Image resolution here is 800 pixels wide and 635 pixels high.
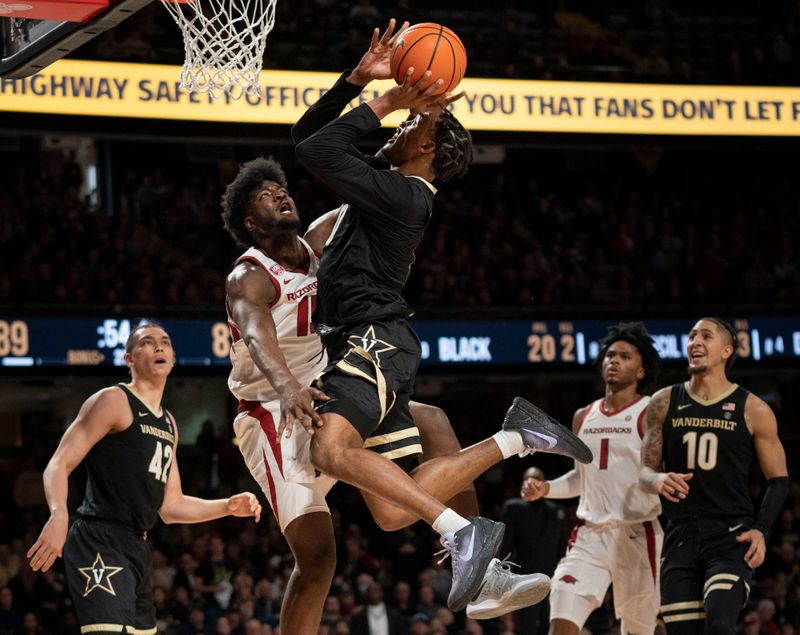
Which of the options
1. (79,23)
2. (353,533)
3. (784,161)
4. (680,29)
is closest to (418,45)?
(79,23)

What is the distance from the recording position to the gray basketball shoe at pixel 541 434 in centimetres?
520

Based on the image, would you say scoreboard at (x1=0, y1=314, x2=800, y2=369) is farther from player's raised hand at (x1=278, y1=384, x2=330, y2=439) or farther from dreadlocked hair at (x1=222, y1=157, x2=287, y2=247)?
player's raised hand at (x1=278, y1=384, x2=330, y2=439)

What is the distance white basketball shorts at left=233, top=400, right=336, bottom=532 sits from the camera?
528 cm

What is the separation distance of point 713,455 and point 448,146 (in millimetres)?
2304

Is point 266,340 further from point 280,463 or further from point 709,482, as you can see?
point 709,482

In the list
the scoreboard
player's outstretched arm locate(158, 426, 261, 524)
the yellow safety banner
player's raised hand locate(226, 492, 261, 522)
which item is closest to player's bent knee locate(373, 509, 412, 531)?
player's raised hand locate(226, 492, 261, 522)

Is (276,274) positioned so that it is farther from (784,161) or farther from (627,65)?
(784,161)

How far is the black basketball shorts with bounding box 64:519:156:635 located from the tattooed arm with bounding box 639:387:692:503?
8.05 feet

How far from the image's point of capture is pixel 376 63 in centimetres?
510

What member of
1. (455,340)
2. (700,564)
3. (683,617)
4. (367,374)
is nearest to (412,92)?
(367,374)

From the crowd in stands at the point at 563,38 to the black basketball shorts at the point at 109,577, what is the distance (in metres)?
5.84

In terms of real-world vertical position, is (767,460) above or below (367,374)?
below

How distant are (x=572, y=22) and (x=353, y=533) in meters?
9.64

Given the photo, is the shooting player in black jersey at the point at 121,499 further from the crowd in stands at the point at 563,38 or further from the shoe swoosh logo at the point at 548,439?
the crowd in stands at the point at 563,38
